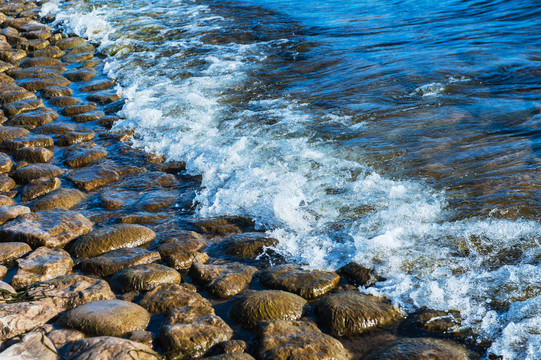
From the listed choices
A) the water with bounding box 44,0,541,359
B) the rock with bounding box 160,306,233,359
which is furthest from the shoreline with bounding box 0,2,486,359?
the water with bounding box 44,0,541,359

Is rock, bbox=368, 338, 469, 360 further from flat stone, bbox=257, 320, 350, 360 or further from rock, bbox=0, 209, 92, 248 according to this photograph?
rock, bbox=0, 209, 92, 248

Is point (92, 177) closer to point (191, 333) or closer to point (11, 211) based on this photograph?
point (11, 211)

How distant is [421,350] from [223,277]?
152cm

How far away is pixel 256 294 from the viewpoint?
348 cm

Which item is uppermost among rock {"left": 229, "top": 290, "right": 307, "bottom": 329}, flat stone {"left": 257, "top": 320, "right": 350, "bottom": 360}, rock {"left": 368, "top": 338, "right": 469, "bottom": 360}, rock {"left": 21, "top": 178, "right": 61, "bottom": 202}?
rock {"left": 21, "top": 178, "right": 61, "bottom": 202}

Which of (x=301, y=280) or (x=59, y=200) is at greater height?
(x=59, y=200)

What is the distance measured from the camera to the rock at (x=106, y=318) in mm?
3059

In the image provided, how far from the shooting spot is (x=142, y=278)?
3.68m

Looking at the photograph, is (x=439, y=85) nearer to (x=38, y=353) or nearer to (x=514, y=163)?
(x=514, y=163)

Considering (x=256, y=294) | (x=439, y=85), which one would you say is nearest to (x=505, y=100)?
(x=439, y=85)

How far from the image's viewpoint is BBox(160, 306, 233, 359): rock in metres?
2.98

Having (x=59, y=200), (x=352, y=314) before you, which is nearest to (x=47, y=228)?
(x=59, y=200)

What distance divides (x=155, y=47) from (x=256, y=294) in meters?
9.46

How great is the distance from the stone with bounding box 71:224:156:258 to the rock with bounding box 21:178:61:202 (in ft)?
4.43
